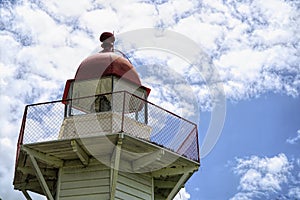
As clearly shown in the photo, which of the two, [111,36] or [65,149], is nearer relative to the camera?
[65,149]

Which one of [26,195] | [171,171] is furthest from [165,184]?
[26,195]

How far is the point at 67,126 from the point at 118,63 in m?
2.72

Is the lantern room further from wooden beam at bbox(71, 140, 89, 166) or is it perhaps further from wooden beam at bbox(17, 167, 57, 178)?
wooden beam at bbox(17, 167, 57, 178)

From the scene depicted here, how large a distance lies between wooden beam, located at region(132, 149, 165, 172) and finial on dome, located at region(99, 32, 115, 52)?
13.6 ft

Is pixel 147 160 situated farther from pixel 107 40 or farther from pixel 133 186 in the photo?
pixel 107 40

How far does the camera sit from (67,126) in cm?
1515

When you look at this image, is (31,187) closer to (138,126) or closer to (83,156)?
(83,156)

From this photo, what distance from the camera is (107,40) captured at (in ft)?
57.0

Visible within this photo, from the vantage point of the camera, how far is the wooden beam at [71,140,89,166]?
1420 cm

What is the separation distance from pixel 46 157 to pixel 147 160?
3015 mm

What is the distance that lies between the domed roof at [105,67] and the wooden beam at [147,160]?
2.74 m

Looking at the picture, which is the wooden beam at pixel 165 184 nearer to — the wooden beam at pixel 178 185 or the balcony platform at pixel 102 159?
the balcony platform at pixel 102 159

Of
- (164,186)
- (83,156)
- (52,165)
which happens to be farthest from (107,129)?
(164,186)

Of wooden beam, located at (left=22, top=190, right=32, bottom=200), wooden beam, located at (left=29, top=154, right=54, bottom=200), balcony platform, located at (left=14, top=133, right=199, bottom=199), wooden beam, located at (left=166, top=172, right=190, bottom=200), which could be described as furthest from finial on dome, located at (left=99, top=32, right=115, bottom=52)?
wooden beam, located at (left=22, top=190, right=32, bottom=200)
